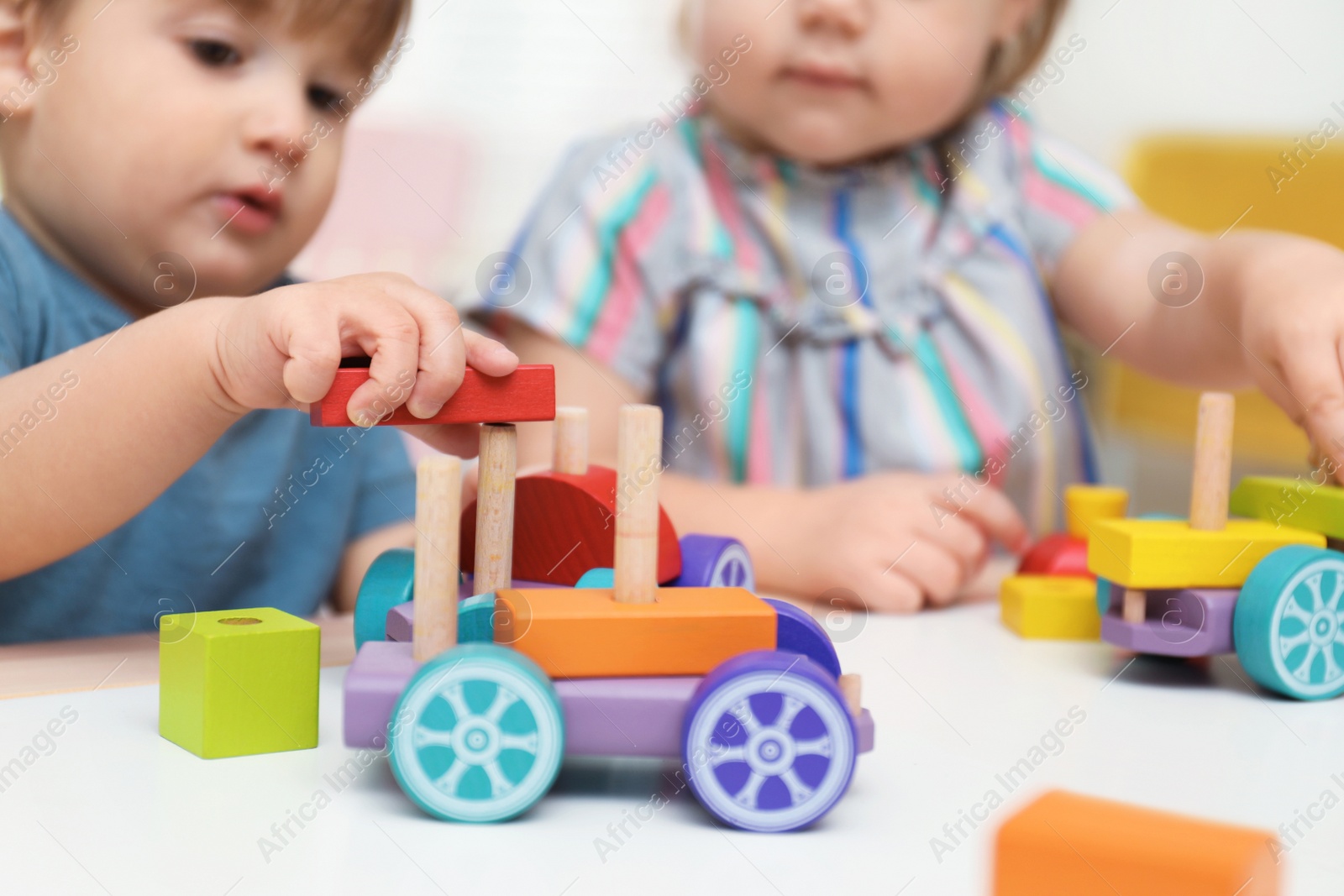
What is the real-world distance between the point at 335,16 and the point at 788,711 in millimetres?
518

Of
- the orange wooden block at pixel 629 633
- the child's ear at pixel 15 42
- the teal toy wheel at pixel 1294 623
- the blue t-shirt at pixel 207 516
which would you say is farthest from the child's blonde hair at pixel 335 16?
the teal toy wheel at pixel 1294 623

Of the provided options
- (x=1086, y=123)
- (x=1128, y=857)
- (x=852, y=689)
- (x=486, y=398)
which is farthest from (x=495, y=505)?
(x=1086, y=123)

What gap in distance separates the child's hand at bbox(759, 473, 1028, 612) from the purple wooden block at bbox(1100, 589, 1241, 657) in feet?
0.54

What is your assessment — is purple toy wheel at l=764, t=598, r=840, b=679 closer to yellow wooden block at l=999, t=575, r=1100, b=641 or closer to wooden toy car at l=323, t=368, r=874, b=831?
wooden toy car at l=323, t=368, r=874, b=831

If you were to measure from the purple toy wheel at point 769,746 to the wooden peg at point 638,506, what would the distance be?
5 cm

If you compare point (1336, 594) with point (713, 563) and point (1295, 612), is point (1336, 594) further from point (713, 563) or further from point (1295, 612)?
point (713, 563)

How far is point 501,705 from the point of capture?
38cm

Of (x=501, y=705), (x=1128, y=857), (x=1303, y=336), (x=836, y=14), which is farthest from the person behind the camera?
(x=836, y=14)

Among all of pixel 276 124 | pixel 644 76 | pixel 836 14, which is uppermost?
pixel 644 76

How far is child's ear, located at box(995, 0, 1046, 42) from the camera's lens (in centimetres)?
100

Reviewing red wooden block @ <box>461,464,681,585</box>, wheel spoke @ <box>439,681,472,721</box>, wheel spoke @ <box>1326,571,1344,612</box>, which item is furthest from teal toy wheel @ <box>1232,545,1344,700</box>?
wheel spoke @ <box>439,681,472,721</box>

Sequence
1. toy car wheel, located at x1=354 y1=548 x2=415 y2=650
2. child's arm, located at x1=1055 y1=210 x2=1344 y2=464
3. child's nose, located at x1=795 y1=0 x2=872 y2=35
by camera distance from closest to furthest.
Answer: toy car wheel, located at x1=354 y1=548 x2=415 y2=650
child's arm, located at x1=1055 y1=210 x2=1344 y2=464
child's nose, located at x1=795 y1=0 x2=872 y2=35

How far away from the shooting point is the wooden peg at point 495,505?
457mm

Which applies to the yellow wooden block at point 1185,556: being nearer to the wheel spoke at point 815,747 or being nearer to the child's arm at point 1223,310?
the child's arm at point 1223,310
